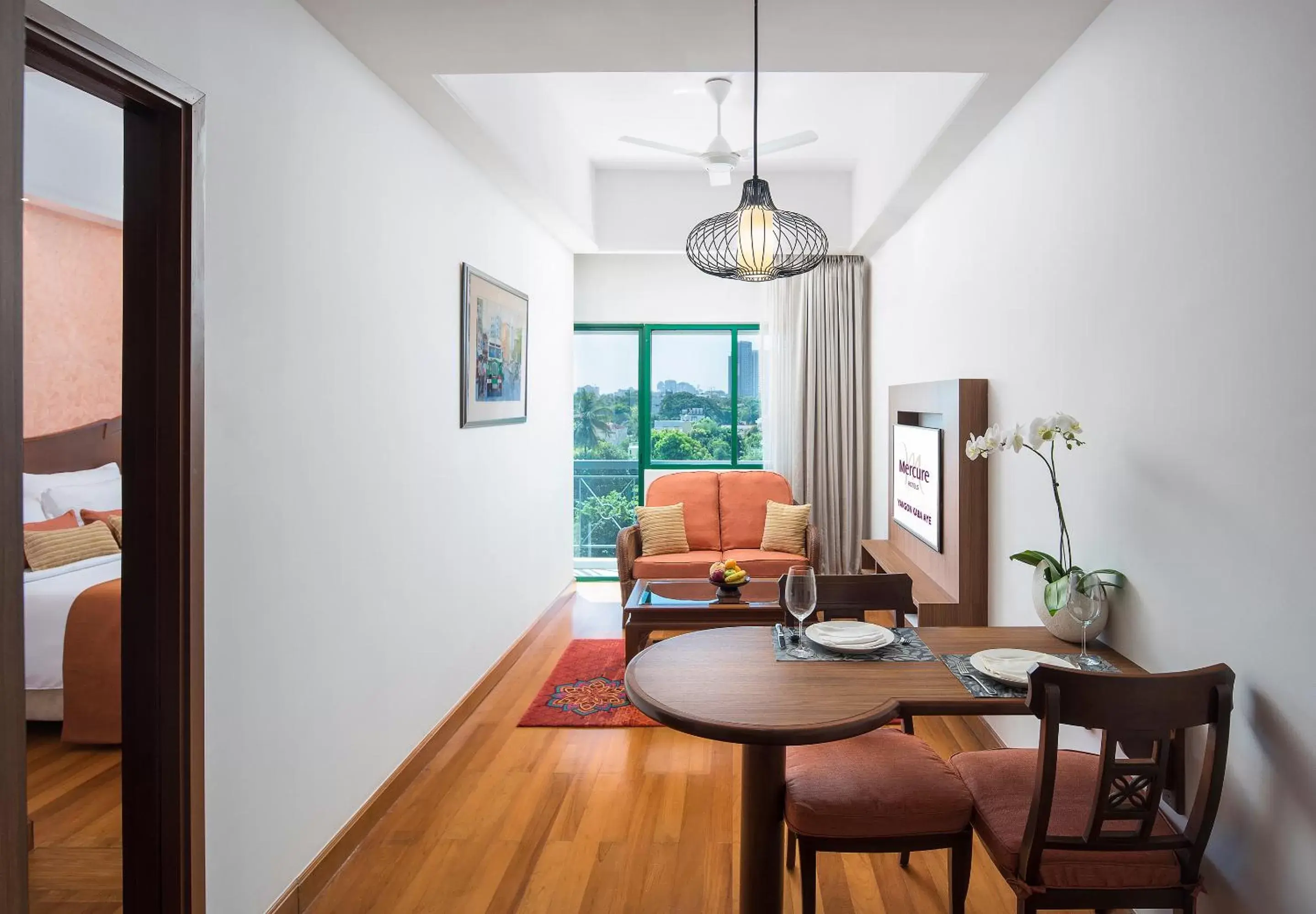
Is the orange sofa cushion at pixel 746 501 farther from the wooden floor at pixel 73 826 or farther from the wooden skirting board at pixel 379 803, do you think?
Result: the wooden floor at pixel 73 826

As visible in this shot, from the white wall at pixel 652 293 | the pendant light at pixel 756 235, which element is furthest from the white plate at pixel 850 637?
the white wall at pixel 652 293

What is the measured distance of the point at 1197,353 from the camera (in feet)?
5.60

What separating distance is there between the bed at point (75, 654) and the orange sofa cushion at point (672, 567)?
2684 mm

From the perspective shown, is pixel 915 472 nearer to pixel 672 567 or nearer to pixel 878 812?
pixel 672 567

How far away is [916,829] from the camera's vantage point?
1680 millimetres

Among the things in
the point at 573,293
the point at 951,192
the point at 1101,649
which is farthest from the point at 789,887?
the point at 573,293

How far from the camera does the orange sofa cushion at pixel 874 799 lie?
1.67 m

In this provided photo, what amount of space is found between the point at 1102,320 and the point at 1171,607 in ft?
2.65

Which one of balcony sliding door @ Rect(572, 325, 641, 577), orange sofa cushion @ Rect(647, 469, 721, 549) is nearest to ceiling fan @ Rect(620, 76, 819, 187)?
balcony sliding door @ Rect(572, 325, 641, 577)

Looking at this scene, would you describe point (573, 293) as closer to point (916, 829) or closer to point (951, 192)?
point (951, 192)

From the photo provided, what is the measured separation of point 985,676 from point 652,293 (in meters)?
4.66

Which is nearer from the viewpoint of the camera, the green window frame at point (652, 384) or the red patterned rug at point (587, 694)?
the red patterned rug at point (587, 694)

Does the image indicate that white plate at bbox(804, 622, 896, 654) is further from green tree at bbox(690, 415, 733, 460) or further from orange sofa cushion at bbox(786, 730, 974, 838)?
green tree at bbox(690, 415, 733, 460)

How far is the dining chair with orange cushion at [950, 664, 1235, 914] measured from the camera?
138 cm
